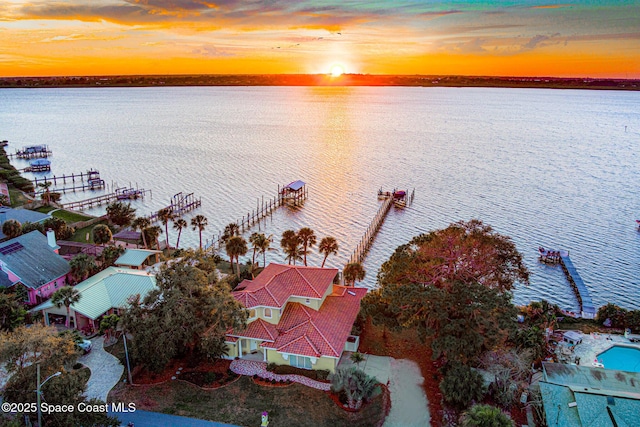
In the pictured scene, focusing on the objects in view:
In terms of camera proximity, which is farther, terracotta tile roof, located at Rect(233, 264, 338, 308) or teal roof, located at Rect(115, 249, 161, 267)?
teal roof, located at Rect(115, 249, 161, 267)

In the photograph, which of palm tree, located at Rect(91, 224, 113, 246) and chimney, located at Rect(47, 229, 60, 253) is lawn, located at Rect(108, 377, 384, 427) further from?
palm tree, located at Rect(91, 224, 113, 246)

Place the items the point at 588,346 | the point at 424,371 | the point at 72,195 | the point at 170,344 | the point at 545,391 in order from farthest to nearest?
the point at 72,195 → the point at 588,346 → the point at 424,371 → the point at 170,344 → the point at 545,391

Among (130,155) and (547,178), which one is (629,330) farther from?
(130,155)

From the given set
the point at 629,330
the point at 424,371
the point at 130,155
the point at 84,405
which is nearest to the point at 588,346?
the point at 629,330

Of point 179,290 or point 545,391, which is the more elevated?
point 179,290

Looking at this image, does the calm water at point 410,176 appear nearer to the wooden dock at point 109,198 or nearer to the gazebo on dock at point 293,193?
the gazebo on dock at point 293,193

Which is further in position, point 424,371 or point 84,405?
point 424,371

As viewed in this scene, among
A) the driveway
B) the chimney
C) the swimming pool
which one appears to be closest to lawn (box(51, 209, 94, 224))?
the chimney

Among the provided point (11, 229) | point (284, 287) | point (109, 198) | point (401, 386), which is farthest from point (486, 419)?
point (109, 198)
